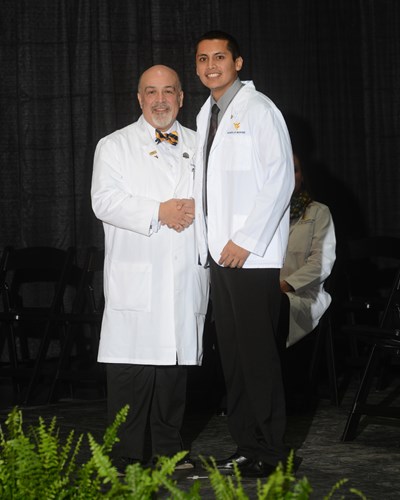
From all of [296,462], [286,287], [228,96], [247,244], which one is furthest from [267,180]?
[286,287]

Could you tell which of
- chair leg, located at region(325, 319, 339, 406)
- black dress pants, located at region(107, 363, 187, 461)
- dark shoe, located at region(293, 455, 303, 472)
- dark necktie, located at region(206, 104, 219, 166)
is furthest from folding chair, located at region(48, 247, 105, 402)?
dark necktie, located at region(206, 104, 219, 166)

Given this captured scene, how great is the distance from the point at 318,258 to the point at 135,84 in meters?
1.66

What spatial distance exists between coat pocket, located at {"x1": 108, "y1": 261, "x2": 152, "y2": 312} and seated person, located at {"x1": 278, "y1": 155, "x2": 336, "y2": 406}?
1.06 metres

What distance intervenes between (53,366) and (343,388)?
1.67 m

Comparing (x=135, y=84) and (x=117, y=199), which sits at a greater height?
(x=135, y=84)

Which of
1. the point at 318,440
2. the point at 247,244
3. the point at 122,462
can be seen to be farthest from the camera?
the point at 318,440

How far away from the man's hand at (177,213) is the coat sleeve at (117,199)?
29mm

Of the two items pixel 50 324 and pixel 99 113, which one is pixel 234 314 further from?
pixel 99 113

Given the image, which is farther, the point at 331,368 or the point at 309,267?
the point at 331,368

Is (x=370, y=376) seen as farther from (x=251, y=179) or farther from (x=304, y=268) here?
(x=251, y=179)

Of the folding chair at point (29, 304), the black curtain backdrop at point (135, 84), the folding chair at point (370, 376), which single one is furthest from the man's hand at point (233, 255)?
the black curtain backdrop at point (135, 84)

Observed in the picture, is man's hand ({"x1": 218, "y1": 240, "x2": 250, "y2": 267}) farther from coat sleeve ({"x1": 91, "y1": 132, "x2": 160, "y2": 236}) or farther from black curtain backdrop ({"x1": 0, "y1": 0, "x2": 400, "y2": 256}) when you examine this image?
black curtain backdrop ({"x1": 0, "y1": 0, "x2": 400, "y2": 256})

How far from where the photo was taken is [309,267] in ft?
14.4

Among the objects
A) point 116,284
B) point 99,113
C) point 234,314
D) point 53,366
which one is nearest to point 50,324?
point 53,366
